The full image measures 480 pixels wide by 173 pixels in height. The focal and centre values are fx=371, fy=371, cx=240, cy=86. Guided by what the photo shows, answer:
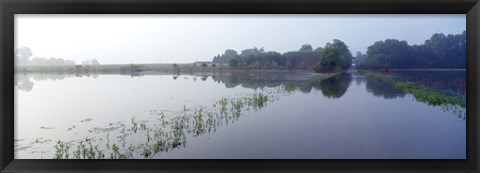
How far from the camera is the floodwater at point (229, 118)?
86.4 inches

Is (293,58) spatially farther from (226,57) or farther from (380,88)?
(380,88)

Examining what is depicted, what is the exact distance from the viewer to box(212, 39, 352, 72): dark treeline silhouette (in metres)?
2.39

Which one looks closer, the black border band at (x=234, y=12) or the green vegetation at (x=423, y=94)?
the black border band at (x=234, y=12)

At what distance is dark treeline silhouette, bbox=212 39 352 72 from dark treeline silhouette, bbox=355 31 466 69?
145 millimetres

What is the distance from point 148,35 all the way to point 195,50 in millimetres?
313

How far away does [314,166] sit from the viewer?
68.1 inches

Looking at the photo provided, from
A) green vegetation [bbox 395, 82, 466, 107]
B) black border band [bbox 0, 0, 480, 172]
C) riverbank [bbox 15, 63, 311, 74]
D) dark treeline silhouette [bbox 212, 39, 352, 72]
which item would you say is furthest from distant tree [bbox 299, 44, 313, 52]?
black border band [bbox 0, 0, 480, 172]

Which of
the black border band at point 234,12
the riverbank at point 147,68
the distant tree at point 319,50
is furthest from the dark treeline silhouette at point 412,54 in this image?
the black border band at point 234,12

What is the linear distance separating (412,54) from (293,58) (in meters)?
0.75

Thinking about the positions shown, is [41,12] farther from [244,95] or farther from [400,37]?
[400,37]

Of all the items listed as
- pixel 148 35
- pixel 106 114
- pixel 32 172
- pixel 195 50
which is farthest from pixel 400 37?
pixel 32 172

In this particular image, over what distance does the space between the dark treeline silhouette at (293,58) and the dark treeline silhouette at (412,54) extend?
145 millimetres

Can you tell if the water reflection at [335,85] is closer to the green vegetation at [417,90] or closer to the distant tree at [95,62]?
the green vegetation at [417,90]

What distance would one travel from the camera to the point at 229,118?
2.53 metres
